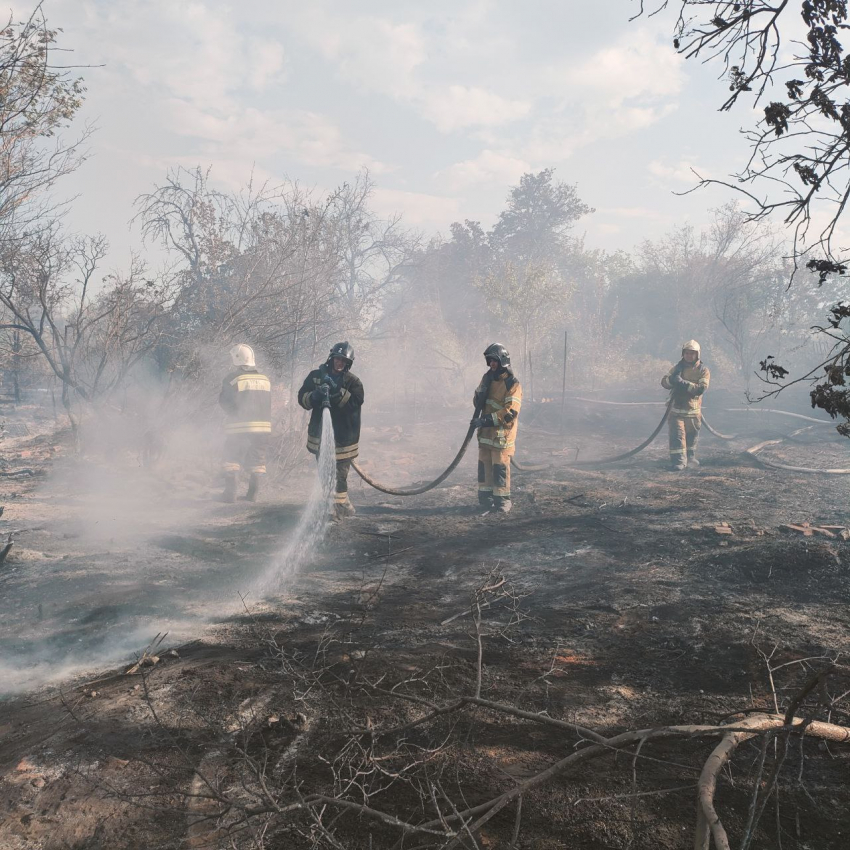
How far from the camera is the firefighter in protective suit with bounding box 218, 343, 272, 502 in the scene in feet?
30.8

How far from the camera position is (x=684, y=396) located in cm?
1102

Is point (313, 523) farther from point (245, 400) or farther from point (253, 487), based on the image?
point (245, 400)

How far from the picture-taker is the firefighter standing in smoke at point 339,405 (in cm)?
771

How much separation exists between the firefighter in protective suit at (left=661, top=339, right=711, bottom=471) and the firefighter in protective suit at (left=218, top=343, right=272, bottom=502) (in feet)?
21.3

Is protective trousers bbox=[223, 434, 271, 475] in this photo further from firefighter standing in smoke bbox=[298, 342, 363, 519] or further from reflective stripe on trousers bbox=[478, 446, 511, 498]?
reflective stripe on trousers bbox=[478, 446, 511, 498]

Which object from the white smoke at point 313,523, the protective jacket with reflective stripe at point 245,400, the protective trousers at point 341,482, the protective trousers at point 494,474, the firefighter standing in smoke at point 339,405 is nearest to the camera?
the white smoke at point 313,523

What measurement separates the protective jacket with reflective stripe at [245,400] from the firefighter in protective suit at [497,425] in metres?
3.20

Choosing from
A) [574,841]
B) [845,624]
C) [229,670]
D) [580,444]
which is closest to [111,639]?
[229,670]

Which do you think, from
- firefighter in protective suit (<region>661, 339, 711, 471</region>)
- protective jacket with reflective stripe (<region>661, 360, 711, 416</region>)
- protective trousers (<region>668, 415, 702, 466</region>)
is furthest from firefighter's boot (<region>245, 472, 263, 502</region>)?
protective trousers (<region>668, 415, 702, 466</region>)

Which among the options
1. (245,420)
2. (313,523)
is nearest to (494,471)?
(313,523)

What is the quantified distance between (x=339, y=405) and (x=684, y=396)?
634 cm

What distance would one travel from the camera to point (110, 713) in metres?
3.06

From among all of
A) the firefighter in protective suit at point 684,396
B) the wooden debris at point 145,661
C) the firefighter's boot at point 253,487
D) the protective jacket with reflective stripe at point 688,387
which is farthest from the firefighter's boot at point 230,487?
the protective jacket with reflective stripe at point 688,387

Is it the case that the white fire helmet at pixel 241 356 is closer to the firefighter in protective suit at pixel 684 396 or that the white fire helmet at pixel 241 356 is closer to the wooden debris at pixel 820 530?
the firefighter in protective suit at pixel 684 396
